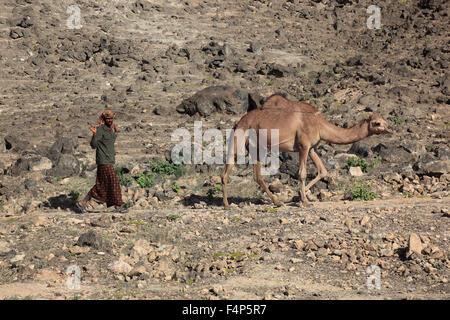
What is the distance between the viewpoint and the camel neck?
38.3 ft

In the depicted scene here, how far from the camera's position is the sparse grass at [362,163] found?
14.3 m

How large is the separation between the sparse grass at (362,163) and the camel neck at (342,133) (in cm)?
274

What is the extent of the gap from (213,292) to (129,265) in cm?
155

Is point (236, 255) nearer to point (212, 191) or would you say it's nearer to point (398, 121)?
point (212, 191)

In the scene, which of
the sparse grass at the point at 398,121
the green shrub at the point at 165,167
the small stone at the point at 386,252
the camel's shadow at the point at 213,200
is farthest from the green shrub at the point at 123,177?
the sparse grass at the point at 398,121

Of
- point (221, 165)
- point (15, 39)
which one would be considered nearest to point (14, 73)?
point (15, 39)

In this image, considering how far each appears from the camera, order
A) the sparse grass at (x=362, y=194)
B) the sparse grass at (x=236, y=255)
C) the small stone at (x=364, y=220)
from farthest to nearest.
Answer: the sparse grass at (x=362, y=194) → the small stone at (x=364, y=220) → the sparse grass at (x=236, y=255)

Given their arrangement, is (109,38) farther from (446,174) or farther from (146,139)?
(446,174)

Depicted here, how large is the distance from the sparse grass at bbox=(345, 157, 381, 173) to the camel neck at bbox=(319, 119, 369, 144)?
2.74 metres

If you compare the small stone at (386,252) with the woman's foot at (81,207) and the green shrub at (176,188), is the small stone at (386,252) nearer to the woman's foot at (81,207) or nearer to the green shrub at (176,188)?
Result: the woman's foot at (81,207)

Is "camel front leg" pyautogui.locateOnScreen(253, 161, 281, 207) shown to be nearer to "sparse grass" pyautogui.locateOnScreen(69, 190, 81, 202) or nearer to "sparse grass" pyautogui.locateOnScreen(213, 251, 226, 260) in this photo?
"sparse grass" pyautogui.locateOnScreen(213, 251, 226, 260)

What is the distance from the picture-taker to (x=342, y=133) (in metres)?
11.7

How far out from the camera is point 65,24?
25500mm

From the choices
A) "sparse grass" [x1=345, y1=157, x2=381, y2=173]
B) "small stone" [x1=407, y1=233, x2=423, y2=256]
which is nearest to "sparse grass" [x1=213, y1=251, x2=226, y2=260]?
"small stone" [x1=407, y1=233, x2=423, y2=256]
